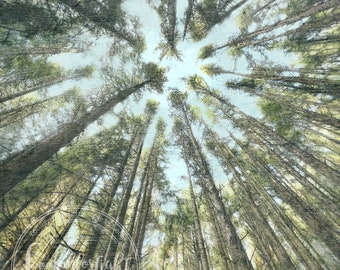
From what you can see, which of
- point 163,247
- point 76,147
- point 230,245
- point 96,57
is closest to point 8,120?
point 76,147

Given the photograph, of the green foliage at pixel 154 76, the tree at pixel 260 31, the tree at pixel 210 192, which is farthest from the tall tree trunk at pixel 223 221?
the tree at pixel 260 31

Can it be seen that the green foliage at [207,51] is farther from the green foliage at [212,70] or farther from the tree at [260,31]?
the green foliage at [212,70]

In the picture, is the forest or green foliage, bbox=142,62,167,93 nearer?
the forest

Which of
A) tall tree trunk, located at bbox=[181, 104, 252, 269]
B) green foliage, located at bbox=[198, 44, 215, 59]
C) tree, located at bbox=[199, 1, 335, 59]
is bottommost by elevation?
tall tree trunk, located at bbox=[181, 104, 252, 269]

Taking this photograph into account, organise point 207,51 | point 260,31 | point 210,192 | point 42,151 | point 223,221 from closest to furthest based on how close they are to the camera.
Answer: point 42,151 < point 223,221 < point 210,192 < point 260,31 < point 207,51

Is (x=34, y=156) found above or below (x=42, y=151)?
below

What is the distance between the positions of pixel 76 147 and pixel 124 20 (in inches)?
286

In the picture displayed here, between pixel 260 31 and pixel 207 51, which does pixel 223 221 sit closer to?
pixel 260 31

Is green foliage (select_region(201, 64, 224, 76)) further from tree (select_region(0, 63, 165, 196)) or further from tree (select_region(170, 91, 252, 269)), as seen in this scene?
tree (select_region(0, 63, 165, 196))

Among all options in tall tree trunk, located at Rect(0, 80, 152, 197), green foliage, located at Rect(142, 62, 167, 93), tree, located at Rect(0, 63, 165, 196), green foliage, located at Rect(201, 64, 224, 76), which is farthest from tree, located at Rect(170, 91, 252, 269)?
tall tree trunk, located at Rect(0, 80, 152, 197)

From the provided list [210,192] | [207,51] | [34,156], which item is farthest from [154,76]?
[34,156]

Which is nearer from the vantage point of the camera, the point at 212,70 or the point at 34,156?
the point at 34,156

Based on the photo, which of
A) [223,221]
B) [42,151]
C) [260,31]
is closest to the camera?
[42,151]

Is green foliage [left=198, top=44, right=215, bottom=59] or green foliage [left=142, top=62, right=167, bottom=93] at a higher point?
green foliage [left=198, top=44, right=215, bottom=59]
